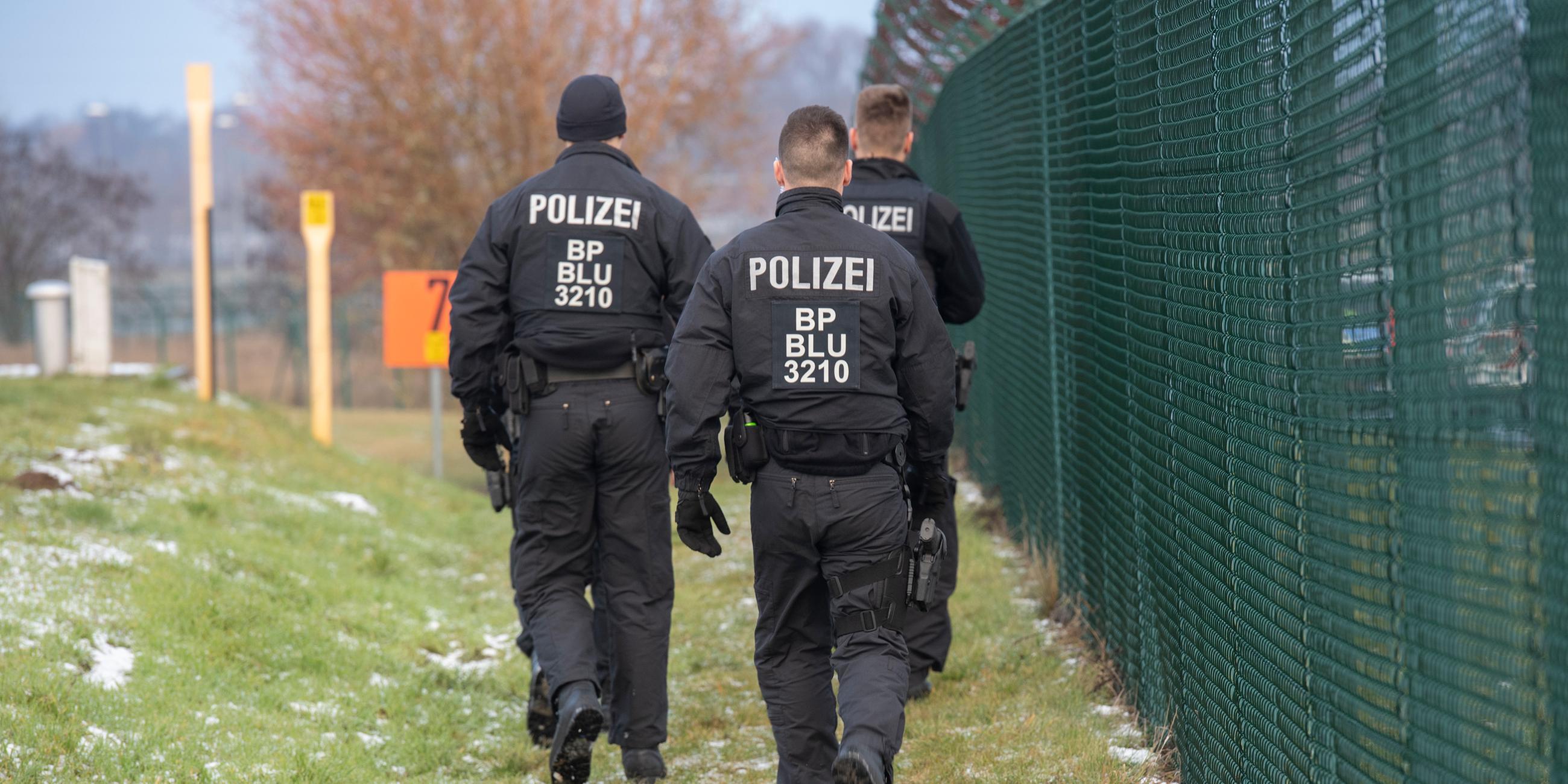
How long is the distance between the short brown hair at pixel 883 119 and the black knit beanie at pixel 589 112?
0.85 meters

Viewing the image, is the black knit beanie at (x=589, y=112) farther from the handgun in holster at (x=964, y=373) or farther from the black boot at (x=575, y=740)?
the black boot at (x=575, y=740)

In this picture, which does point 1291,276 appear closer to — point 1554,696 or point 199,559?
point 1554,696

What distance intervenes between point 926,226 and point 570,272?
123 cm

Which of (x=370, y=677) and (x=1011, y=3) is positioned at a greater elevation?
(x=1011, y=3)

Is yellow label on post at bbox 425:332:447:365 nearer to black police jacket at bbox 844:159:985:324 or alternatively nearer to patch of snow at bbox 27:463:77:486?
patch of snow at bbox 27:463:77:486

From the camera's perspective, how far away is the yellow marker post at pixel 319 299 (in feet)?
42.2

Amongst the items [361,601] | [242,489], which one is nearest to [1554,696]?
[361,601]

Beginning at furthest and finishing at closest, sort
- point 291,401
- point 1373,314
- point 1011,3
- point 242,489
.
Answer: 1. point 291,401
2. point 242,489
3. point 1011,3
4. point 1373,314

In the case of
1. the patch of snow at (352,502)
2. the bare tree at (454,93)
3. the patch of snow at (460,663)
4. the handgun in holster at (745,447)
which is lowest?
the patch of snow at (460,663)

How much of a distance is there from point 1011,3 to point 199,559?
4617 mm

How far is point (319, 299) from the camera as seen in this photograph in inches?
516

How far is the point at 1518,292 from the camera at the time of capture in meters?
1.90

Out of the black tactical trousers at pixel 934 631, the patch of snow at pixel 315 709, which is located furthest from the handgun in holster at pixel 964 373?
the patch of snow at pixel 315 709

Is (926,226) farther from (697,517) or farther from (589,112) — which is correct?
(697,517)
